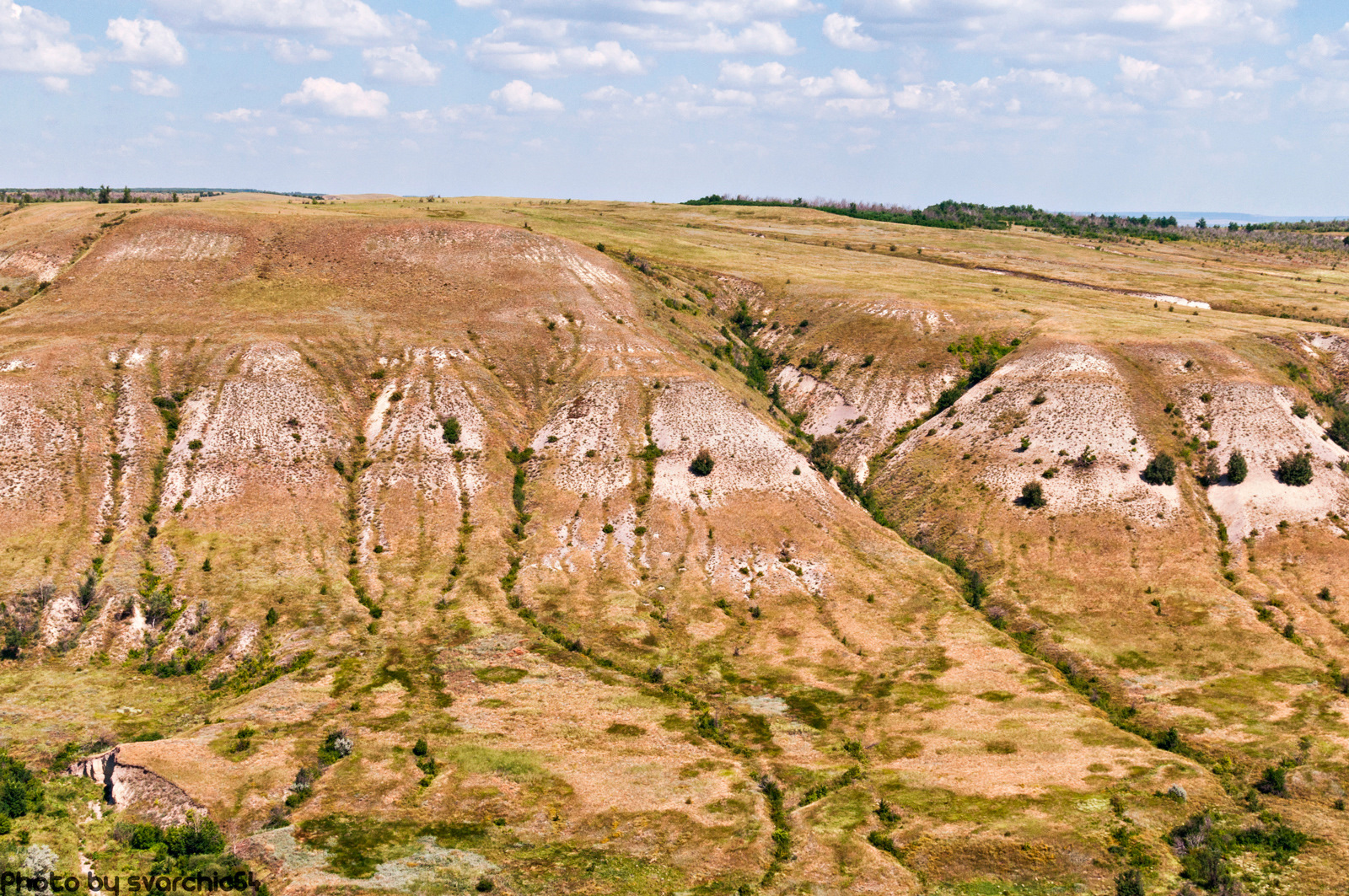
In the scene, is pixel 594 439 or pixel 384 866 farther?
pixel 594 439

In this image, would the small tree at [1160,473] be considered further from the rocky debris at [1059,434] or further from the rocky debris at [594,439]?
the rocky debris at [594,439]

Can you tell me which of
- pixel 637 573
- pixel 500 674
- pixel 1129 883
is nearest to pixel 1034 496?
pixel 637 573

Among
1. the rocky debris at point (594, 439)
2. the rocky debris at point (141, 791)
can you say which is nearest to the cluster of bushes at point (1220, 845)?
the rocky debris at point (141, 791)

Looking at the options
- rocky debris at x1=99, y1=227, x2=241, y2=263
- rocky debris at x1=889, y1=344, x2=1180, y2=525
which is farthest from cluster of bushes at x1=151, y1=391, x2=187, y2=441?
rocky debris at x1=889, y1=344, x2=1180, y2=525

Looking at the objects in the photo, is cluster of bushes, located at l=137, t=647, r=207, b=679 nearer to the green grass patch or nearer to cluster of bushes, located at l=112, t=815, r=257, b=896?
the green grass patch

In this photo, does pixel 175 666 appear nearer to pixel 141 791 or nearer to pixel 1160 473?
pixel 141 791

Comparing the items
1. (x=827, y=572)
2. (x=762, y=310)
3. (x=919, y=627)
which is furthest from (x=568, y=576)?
(x=762, y=310)

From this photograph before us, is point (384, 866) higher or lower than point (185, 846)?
lower
